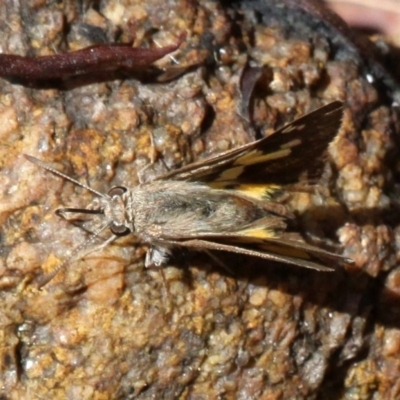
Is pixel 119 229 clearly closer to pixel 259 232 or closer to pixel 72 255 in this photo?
pixel 72 255

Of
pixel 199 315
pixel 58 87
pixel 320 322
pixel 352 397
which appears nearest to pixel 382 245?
pixel 320 322

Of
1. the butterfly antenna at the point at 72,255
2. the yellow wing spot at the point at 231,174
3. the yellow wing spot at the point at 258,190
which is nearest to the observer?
the butterfly antenna at the point at 72,255

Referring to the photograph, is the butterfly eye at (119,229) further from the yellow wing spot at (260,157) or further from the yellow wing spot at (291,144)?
the yellow wing spot at (291,144)

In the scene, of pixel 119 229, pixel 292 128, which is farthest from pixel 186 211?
pixel 292 128

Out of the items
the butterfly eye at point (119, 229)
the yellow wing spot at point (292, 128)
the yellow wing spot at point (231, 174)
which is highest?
the yellow wing spot at point (292, 128)

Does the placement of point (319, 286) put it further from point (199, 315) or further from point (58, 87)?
point (58, 87)

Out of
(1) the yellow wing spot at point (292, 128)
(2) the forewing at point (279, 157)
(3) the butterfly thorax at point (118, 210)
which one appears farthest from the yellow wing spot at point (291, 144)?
(3) the butterfly thorax at point (118, 210)

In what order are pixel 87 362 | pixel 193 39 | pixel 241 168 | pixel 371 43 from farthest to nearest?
pixel 371 43 → pixel 193 39 → pixel 241 168 → pixel 87 362
